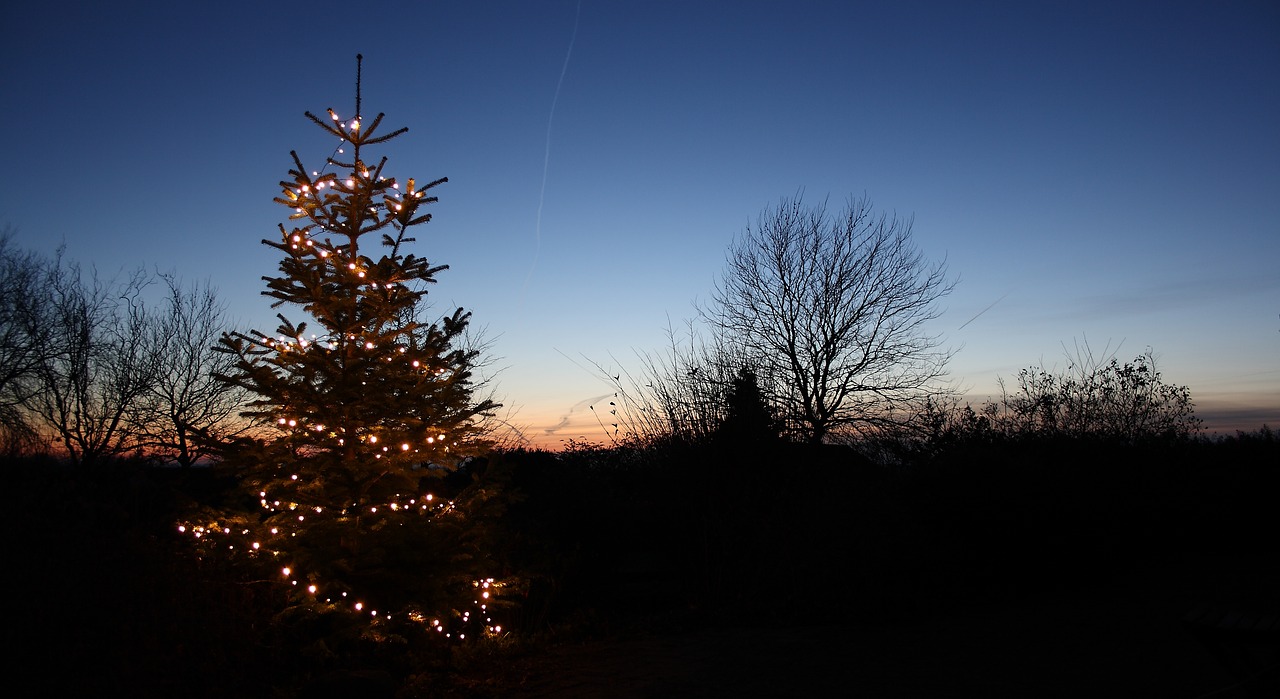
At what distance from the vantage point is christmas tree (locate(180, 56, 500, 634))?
222 inches

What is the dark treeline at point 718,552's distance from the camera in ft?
15.6

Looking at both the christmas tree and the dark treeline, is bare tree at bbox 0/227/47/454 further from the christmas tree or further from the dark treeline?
the christmas tree

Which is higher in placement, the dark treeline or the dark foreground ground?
the dark treeline

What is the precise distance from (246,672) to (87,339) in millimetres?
15316

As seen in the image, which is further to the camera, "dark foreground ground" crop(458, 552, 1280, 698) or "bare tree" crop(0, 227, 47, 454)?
"bare tree" crop(0, 227, 47, 454)

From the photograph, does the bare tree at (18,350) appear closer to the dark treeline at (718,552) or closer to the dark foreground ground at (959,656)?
the dark treeline at (718,552)

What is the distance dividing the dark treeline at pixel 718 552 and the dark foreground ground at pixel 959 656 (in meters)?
0.21

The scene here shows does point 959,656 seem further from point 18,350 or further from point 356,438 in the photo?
point 18,350

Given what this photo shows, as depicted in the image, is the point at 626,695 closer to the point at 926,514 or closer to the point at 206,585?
the point at 206,585

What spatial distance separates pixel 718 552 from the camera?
9.18 m

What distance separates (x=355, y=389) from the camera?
5.84 m

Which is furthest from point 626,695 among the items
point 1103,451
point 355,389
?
point 1103,451

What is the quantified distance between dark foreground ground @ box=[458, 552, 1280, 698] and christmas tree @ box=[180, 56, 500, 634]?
107 cm

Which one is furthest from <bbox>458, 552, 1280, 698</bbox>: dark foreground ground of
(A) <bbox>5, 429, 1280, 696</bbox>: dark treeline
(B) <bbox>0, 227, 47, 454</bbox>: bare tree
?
(B) <bbox>0, 227, 47, 454</bbox>: bare tree
